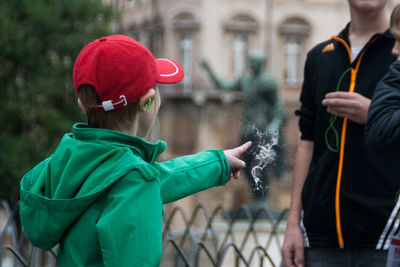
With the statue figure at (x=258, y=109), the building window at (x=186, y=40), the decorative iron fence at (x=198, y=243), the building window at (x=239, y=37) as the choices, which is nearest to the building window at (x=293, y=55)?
the building window at (x=239, y=37)

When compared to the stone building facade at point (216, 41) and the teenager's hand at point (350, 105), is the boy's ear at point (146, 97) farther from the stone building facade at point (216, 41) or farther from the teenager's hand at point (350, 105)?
the stone building facade at point (216, 41)

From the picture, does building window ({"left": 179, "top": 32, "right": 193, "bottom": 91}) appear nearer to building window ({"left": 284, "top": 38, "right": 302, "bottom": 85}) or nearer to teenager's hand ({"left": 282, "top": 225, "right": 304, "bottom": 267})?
building window ({"left": 284, "top": 38, "right": 302, "bottom": 85})

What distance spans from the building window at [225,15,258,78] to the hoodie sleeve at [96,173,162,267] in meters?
18.2

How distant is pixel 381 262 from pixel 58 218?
2.78ft

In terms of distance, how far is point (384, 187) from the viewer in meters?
1.56

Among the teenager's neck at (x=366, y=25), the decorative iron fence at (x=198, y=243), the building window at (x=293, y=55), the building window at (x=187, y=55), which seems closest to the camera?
the teenager's neck at (x=366, y=25)

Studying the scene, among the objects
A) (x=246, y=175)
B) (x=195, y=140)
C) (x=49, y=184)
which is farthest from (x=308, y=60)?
(x=195, y=140)

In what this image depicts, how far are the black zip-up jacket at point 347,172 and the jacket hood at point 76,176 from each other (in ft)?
1.76

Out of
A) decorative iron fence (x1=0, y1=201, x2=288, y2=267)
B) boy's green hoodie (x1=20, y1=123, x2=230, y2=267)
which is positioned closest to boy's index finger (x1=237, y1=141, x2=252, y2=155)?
boy's green hoodie (x1=20, y1=123, x2=230, y2=267)

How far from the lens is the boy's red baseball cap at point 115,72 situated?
52.6 inches

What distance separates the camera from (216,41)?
63.4 feet

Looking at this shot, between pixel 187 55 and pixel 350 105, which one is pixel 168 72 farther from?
pixel 187 55

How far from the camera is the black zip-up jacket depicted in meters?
1.56

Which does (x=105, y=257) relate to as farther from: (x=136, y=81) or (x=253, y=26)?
(x=253, y=26)
